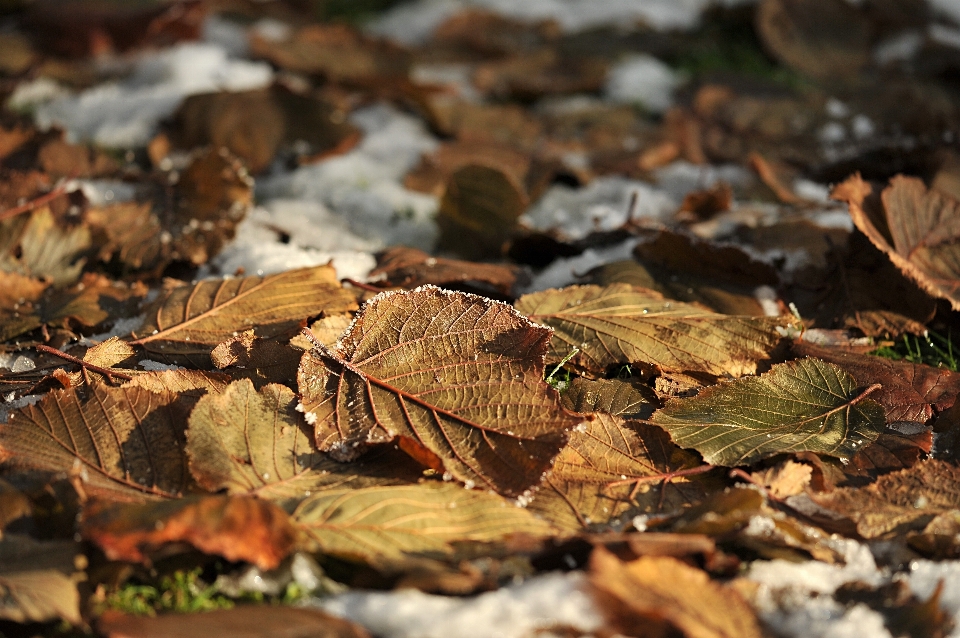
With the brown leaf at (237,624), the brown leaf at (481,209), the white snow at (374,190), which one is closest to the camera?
the brown leaf at (237,624)

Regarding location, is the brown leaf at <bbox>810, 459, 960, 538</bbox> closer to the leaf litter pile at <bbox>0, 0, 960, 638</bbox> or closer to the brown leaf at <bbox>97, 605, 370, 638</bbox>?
the leaf litter pile at <bbox>0, 0, 960, 638</bbox>

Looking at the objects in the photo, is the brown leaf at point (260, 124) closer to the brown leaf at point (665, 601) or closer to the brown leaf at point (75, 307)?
the brown leaf at point (75, 307)

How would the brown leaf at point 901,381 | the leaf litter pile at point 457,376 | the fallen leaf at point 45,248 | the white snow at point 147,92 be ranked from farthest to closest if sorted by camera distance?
the white snow at point 147,92 → the fallen leaf at point 45,248 → the brown leaf at point 901,381 → the leaf litter pile at point 457,376

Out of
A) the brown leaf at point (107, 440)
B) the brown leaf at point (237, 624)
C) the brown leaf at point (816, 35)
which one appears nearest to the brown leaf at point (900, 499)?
the brown leaf at point (237, 624)

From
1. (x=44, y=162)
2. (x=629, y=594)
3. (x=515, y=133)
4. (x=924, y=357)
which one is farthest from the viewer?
(x=515, y=133)

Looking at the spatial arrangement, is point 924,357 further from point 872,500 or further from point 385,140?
point 385,140

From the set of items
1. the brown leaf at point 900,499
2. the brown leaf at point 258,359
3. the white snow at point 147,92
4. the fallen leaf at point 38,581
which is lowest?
the brown leaf at point 900,499

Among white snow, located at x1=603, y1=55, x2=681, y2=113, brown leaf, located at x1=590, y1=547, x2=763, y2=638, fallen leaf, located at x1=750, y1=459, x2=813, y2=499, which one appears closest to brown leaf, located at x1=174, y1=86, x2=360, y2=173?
white snow, located at x1=603, y1=55, x2=681, y2=113

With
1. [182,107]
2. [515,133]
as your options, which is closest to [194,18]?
[182,107]
